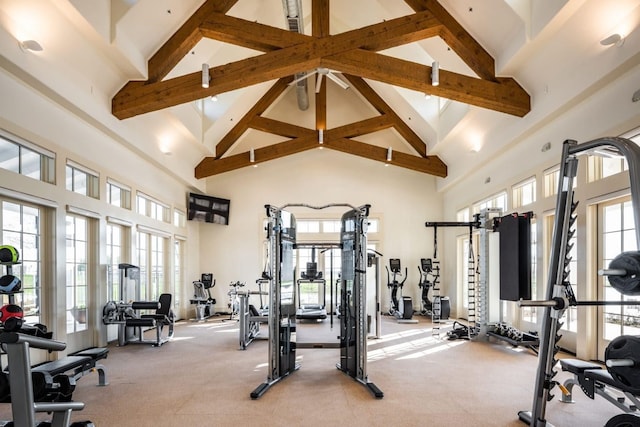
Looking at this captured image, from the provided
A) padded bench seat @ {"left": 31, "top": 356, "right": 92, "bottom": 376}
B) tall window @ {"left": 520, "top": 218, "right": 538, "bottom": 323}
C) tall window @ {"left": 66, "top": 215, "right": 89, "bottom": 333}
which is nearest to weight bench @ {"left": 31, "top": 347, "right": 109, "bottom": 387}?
padded bench seat @ {"left": 31, "top": 356, "right": 92, "bottom": 376}

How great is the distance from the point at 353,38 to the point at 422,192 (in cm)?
632

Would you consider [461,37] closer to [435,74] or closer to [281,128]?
[435,74]

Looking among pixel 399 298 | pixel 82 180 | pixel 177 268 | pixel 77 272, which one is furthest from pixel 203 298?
pixel 399 298

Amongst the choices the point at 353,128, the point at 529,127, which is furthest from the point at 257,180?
the point at 529,127

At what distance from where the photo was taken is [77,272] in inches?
247

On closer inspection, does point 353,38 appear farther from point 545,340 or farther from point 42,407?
point 42,407

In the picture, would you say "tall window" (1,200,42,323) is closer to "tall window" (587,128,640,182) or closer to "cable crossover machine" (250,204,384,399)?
"cable crossover machine" (250,204,384,399)

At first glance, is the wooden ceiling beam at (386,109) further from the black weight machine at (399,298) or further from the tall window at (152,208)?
the tall window at (152,208)

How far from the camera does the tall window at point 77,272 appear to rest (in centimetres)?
604

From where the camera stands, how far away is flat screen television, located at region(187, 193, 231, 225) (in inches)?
432

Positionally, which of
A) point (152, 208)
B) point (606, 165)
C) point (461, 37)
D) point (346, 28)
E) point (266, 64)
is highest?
point (346, 28)

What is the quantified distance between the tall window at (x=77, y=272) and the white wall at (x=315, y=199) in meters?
5.23

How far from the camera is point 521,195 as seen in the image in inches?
291

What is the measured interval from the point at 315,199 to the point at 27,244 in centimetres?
746
